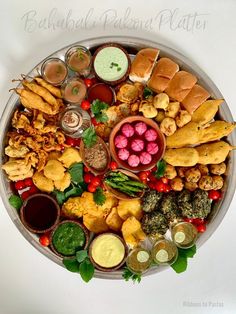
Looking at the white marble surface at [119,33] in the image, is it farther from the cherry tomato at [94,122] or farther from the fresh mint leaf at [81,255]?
the cherry tomato at [94,122]

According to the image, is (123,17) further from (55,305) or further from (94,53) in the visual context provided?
(55,305)

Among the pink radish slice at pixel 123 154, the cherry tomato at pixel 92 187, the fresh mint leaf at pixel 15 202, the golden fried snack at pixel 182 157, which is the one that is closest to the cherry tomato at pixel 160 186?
the golden fried snack at pixel 182 157

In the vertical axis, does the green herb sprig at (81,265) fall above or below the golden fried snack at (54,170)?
below

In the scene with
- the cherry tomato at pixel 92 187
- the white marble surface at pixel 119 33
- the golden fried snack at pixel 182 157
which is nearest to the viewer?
the golden fried snack at pixel 182 157

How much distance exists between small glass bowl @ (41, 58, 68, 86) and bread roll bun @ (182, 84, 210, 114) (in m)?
0.70

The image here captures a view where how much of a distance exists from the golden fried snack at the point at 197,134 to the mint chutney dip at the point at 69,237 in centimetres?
70

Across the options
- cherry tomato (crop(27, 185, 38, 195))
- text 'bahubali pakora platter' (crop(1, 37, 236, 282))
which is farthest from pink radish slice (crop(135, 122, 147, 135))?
cherry tomato (crop(27, 185, 38, 195))

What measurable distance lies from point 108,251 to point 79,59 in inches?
42.9

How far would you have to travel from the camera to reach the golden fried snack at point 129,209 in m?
2.59

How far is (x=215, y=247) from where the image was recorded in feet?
9.11

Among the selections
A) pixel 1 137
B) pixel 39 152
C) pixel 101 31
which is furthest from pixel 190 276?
pixel 101 31

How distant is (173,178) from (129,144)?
0.31 meters

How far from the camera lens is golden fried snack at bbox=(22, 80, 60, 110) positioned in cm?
259

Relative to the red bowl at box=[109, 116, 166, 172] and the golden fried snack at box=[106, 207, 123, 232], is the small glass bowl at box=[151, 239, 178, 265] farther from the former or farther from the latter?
the red bowl at box=[109, 116, 166, 172]
